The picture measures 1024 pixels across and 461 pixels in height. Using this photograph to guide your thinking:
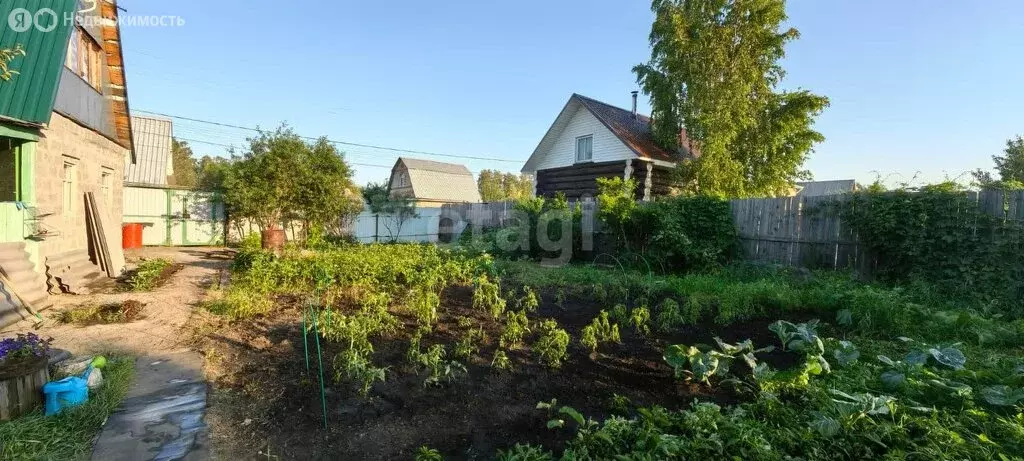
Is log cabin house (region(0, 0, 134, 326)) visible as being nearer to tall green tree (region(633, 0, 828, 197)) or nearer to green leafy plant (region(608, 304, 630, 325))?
green leafy plant (region(608, 304, 630, 325))

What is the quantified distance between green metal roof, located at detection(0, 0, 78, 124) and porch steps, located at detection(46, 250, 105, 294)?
2.04 m

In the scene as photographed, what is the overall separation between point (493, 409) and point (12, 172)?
23.4 ft

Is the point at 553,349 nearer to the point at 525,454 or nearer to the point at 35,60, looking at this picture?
the point at 525,454

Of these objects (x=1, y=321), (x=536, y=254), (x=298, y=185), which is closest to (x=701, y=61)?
(x=536, y=254)

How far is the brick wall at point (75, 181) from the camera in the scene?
6.23 metres

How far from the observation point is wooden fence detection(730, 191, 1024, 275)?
725 centimetres

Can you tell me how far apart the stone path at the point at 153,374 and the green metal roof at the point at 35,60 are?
95.7 inches

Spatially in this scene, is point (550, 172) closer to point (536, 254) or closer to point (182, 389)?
point (536, 254)

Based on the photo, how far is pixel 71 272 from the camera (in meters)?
6.77

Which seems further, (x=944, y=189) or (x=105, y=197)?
(x=105, y=197)

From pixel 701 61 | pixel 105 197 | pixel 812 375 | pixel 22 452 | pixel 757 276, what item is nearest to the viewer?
pixel 22 452

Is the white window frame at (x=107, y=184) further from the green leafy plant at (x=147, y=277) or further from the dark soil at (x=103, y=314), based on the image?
the dark soil at (x=103, y=314)

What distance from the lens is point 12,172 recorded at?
226 inches

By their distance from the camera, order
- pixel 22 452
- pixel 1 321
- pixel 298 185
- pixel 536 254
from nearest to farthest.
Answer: pixel 22 452 → pixel 1 321 → pixel 536 254 → pixel 298 185
